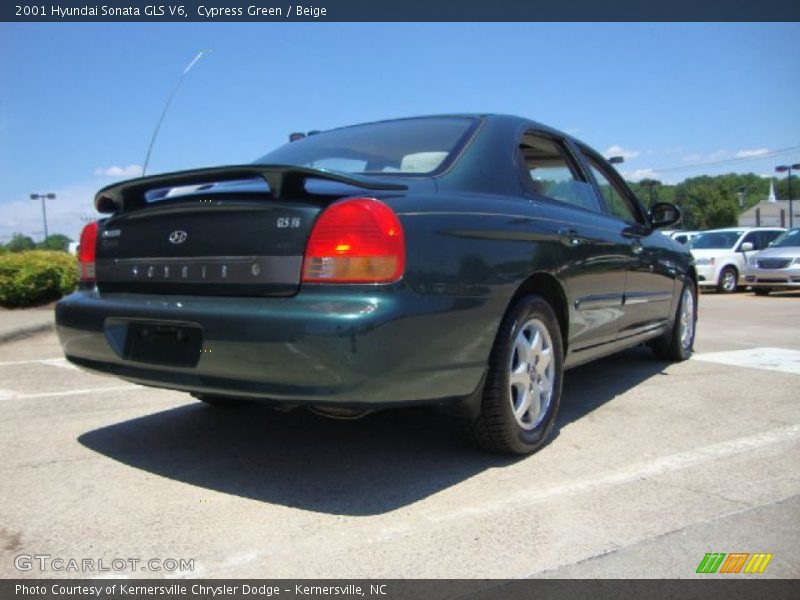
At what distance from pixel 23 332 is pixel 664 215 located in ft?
22.6

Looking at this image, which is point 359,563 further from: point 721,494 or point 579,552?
point 721,494

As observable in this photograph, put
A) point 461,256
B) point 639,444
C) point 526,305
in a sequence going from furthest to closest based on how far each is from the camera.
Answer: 1. point 639,444
2. point 526,305
3. point 461,256

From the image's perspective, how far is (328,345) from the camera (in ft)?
7.79

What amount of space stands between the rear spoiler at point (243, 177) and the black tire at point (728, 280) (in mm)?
16468

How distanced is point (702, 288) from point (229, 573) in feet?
61.1

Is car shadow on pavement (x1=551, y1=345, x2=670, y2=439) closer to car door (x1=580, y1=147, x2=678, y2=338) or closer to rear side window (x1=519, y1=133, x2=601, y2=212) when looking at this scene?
car door (x1=580, y1=147, x2=678, y2=338)

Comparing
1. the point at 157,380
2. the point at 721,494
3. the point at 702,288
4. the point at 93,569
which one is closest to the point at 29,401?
the point at 157,380

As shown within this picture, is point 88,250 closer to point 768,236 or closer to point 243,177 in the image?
point 243,177

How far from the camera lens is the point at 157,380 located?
9.20 ft

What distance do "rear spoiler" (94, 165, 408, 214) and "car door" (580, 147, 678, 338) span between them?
2.19 meters

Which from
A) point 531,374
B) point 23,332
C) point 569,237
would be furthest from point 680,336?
point 23,332

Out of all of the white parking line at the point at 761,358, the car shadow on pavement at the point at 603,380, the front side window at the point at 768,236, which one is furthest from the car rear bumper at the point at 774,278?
the car shadow on pavement at the point at 603,380

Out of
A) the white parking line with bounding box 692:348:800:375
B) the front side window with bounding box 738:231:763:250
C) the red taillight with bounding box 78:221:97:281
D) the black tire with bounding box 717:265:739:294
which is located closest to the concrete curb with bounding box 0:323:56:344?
the red taillight with bounding box 78:221:97:281

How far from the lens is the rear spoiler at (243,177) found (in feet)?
8.31
